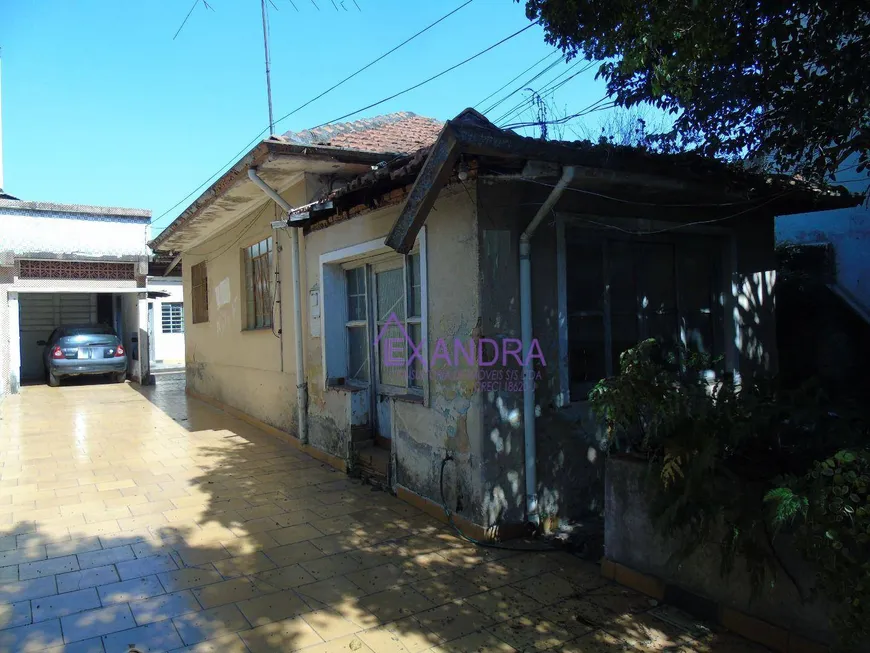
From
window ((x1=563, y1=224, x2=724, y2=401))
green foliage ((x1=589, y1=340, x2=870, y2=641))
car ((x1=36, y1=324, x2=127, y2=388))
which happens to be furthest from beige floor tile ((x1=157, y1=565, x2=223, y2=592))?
car ((x1=36, y1=324, x2=127, y2=388))

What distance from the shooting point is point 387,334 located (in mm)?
6352

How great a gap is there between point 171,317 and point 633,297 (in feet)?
65.4

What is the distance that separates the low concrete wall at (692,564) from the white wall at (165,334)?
1974 cm

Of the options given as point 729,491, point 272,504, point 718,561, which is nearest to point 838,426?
point 729,491

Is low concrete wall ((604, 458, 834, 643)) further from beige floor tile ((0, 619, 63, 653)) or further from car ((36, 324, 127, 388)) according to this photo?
car ((36, 324, 127, 388))

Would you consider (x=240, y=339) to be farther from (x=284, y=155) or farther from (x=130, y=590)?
(x=130, y=590)

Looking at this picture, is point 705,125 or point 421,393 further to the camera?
point 421,393

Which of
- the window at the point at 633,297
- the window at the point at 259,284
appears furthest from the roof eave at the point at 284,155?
the window at the point at 633,297

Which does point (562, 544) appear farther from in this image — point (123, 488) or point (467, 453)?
point (123, 488)

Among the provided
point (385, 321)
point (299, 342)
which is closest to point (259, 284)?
point (299, 342)

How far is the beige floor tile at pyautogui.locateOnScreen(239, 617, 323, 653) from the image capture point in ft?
10.4

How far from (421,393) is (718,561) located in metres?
3.04

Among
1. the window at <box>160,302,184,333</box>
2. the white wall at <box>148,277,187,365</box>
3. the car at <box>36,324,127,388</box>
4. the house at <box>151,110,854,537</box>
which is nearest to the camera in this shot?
the house at <box>151,110,854,537</box>

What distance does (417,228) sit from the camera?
156 inches
